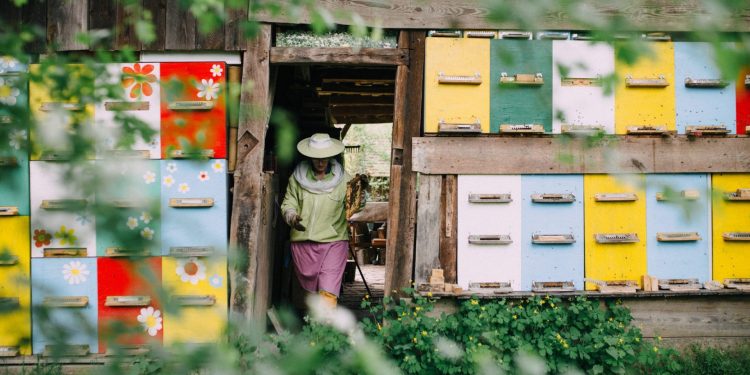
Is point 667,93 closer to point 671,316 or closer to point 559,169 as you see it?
point 559,169

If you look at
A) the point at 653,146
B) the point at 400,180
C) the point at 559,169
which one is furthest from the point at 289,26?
the point at 653,146

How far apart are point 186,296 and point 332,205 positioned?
1620 mm

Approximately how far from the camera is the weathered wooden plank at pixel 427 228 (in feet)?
19.5

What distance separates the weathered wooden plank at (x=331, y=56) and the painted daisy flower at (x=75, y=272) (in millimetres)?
2320

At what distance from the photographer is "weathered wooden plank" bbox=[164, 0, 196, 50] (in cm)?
580

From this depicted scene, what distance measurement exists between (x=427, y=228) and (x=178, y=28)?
2705 millimetres

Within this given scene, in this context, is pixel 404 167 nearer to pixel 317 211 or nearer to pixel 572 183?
pixel 317 211

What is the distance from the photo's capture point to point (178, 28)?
19.1ft

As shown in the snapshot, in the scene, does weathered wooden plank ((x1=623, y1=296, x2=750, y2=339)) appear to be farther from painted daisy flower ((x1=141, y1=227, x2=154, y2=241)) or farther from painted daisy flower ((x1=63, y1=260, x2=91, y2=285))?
painted daisy flower ((x1=141, y1=227, x2=154, y2=241))

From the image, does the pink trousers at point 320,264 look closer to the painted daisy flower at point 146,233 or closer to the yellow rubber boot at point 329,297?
the yellow rubber boot at point 329,297

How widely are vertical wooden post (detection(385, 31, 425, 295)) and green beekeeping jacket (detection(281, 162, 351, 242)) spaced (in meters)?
0.78

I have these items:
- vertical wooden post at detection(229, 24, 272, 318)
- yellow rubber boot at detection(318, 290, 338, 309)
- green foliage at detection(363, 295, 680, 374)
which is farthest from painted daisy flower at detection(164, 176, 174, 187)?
green foliage at detection(363, 295, 680, 374)

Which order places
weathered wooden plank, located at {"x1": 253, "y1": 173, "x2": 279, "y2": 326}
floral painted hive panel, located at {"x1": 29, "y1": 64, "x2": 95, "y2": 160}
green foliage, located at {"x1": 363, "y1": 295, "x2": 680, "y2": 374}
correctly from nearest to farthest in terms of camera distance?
floral painted hive panel, located at {"x1": 29, "y1": 64, "x2": 95, "y2": 160} → green foliage, located at {"x1": 363, "y1": 295, "x2": 680, "y2": 374} → weathered wooden plank, located at {"x1": 253, "y1": 173, "x2": 279, "y2": 326}

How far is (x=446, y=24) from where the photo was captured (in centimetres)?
595
